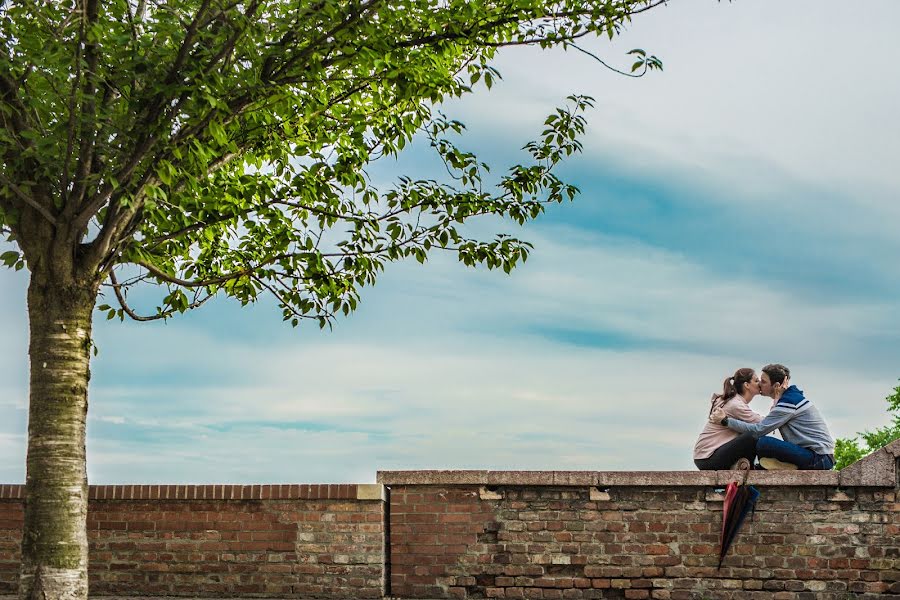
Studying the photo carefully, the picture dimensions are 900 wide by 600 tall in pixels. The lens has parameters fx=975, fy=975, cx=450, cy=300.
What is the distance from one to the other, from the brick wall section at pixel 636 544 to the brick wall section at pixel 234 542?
1.49 ft

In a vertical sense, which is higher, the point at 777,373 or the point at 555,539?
the point at 777,373

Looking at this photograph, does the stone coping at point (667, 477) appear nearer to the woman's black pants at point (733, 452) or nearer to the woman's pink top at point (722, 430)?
the woman's black pants at point (733, 452)

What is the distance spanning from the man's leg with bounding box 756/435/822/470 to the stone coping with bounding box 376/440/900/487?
30cm

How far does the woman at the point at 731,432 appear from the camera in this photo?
36.8 ft

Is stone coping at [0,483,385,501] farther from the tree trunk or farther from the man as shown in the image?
the man

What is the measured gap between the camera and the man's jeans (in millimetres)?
11055

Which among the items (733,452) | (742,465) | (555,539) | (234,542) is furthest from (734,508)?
(234,542)

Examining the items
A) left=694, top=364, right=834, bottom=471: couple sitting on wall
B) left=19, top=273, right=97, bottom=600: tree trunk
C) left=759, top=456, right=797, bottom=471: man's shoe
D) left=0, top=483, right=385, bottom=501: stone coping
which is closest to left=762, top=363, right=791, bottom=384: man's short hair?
left=694, top=364, right=834, bottom=471: couple sitting on wall

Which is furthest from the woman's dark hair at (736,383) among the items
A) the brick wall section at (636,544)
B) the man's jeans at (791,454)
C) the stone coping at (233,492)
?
the stone coping at (233,492)

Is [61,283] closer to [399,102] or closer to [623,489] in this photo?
[399,102]

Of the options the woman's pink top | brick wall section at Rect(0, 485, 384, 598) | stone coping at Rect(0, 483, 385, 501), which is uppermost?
the woman's pink top

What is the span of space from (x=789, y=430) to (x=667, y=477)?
1.53m

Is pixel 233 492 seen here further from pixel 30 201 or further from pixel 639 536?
pixel 639 536

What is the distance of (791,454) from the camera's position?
11055 mm
